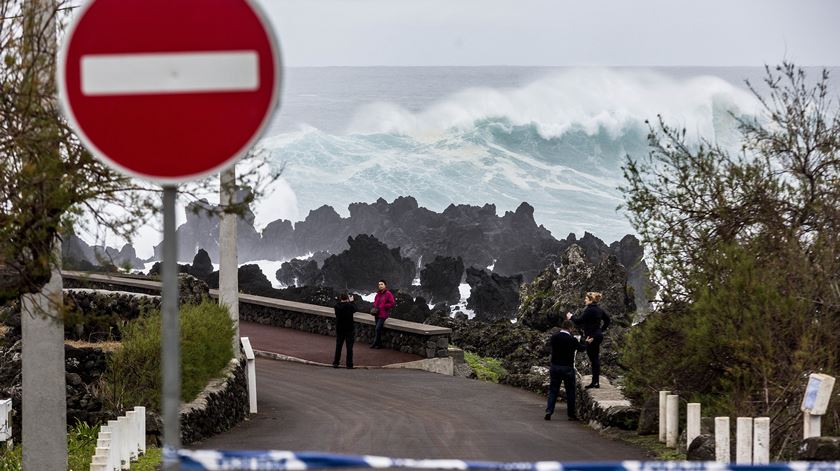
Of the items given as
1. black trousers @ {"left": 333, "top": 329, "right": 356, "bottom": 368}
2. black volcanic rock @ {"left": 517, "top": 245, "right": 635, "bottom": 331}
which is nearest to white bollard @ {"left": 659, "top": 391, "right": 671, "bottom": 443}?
black trousers @ {"left": 333, "top": 329, "right": 356, "bottom": 368}

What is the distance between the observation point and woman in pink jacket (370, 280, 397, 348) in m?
29.6

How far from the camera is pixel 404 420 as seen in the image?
64.5 feet

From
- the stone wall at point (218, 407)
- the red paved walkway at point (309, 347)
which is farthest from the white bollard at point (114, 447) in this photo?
the red paved walkway at point (309, 347)

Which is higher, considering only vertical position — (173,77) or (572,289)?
(173,77)

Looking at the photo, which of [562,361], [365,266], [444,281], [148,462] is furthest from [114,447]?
[365,266]

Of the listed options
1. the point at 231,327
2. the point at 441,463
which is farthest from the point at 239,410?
the point at 441,463

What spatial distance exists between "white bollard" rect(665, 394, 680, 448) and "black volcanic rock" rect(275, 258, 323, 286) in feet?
249

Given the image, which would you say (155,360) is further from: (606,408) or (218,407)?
(606,408)

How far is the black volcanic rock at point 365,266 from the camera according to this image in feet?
276

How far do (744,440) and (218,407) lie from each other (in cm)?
879

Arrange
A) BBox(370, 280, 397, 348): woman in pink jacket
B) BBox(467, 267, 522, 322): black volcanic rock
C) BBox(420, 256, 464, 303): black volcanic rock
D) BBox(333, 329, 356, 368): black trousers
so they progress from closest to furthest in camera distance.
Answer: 1. BBox(333, 329, 356, 368): black trousers
2. BBox(370, 280, 397, 348): woman in pink jacket
3. BBox(467, 267, 522, 322): black volcanic rock
4. BBox(420, 256, 464, 303): black volcanic rock

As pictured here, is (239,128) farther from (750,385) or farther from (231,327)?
(231,327)

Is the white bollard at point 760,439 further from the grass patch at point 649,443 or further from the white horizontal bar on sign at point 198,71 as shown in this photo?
the white horizontal bar on sign at point 198,71

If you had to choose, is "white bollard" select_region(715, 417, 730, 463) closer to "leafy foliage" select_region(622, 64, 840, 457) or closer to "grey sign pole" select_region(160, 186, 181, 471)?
"leafy foliage" select_region(622, 64, 840, 457)
